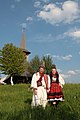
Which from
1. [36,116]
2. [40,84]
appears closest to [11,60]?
[40,84]

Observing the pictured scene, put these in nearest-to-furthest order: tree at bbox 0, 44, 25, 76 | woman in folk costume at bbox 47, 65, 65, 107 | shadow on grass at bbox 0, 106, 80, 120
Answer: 1. shadow on grass at bbox 0, 106, 80, 120
2. woman in folk costume at bbox 47, 65, 65, 107
3. tree at bbox 0, 44, 25, 76

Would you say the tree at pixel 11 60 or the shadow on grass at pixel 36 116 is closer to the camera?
the shadow on grass at pixel 36 116

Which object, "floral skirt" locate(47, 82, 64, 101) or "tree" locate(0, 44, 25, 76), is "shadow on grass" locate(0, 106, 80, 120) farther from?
"tree" locate(0, 44, 25, 76)

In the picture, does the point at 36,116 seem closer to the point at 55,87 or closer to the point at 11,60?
the point at 55,87

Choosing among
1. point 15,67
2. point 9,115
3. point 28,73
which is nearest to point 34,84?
point 9,115

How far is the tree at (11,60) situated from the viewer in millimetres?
69875

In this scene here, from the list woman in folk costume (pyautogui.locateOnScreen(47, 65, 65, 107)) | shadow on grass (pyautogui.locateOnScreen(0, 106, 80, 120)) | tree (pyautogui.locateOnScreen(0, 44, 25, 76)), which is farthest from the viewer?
tree (pyautogui.locateOnScreen(0, 44, 25, 76))

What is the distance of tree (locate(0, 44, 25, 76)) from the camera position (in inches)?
2751

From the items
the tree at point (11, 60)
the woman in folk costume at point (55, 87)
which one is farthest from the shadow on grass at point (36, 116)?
the tree at point (11, 60)

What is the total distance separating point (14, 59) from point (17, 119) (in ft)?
211

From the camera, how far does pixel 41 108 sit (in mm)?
8586

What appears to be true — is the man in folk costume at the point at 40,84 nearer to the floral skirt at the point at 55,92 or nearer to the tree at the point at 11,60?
the floral skirt at the point at 55,92

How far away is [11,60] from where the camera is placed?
71062 mm

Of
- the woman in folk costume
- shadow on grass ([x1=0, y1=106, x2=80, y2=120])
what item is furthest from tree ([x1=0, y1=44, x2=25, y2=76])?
shadow on grass ([x1=0, y1=106, x2=80, y2=120])
